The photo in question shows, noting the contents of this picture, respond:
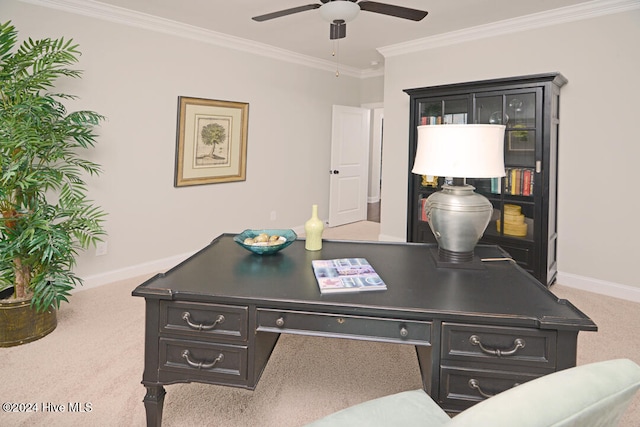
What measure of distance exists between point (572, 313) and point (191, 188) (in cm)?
376

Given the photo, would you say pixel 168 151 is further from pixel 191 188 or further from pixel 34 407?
pixel 34 407

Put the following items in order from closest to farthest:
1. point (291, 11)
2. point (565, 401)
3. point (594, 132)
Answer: point (565, 401) → point (291, 11) → point (594, 132)

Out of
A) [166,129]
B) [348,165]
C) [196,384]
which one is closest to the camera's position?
[196,384]

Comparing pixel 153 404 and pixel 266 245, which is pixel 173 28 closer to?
pixel 266 245

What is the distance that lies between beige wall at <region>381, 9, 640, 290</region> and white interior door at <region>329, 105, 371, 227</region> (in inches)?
98.0

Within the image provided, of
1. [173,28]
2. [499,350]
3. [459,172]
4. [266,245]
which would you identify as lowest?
[499,350]

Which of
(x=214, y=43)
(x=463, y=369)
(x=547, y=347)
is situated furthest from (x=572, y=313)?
(x=214, y=43)

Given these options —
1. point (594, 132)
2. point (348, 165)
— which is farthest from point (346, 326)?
point (348, 165)

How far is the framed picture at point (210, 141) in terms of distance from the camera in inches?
160

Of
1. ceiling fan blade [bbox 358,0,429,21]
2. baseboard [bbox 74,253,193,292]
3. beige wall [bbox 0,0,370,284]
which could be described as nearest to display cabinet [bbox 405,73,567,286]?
ceiling fan blade [bbox 358,0,429,21]

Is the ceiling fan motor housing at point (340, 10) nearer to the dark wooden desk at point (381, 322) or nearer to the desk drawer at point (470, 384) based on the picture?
the dark wooden desk at point (381, 322)

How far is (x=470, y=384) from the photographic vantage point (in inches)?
51.2

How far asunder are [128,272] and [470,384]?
3.35 metres

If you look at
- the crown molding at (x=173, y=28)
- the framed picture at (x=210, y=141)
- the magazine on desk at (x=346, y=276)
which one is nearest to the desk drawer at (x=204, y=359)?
the magazine on desk at (x=346, y=276)
